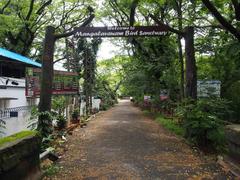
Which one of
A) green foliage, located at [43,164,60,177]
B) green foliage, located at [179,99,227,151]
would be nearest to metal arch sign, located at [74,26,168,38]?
green foliage, located at [179,99,227,151]

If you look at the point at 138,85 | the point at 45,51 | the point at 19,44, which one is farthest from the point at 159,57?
the point at 19,44

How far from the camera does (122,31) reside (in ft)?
33.4

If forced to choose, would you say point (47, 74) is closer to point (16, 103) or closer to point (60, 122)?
point (60, 122)

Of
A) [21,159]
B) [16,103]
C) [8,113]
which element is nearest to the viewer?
[21,159]

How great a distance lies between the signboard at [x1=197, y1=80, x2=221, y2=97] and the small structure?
6661 mm

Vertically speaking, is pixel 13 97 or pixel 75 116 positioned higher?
pixel 13 97

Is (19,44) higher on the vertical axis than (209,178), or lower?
higher

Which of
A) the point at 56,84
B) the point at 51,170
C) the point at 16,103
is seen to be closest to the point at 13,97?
the point at 16,103

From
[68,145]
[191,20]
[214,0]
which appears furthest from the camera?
[191,20]

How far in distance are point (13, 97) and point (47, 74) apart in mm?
5291

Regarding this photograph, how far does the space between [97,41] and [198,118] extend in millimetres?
18248

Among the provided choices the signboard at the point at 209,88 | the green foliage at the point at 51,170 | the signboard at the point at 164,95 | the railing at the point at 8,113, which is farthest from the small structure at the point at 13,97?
the signboard at the point at 164,95

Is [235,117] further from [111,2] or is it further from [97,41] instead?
[97,41]

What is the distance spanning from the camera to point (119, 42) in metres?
26.0
